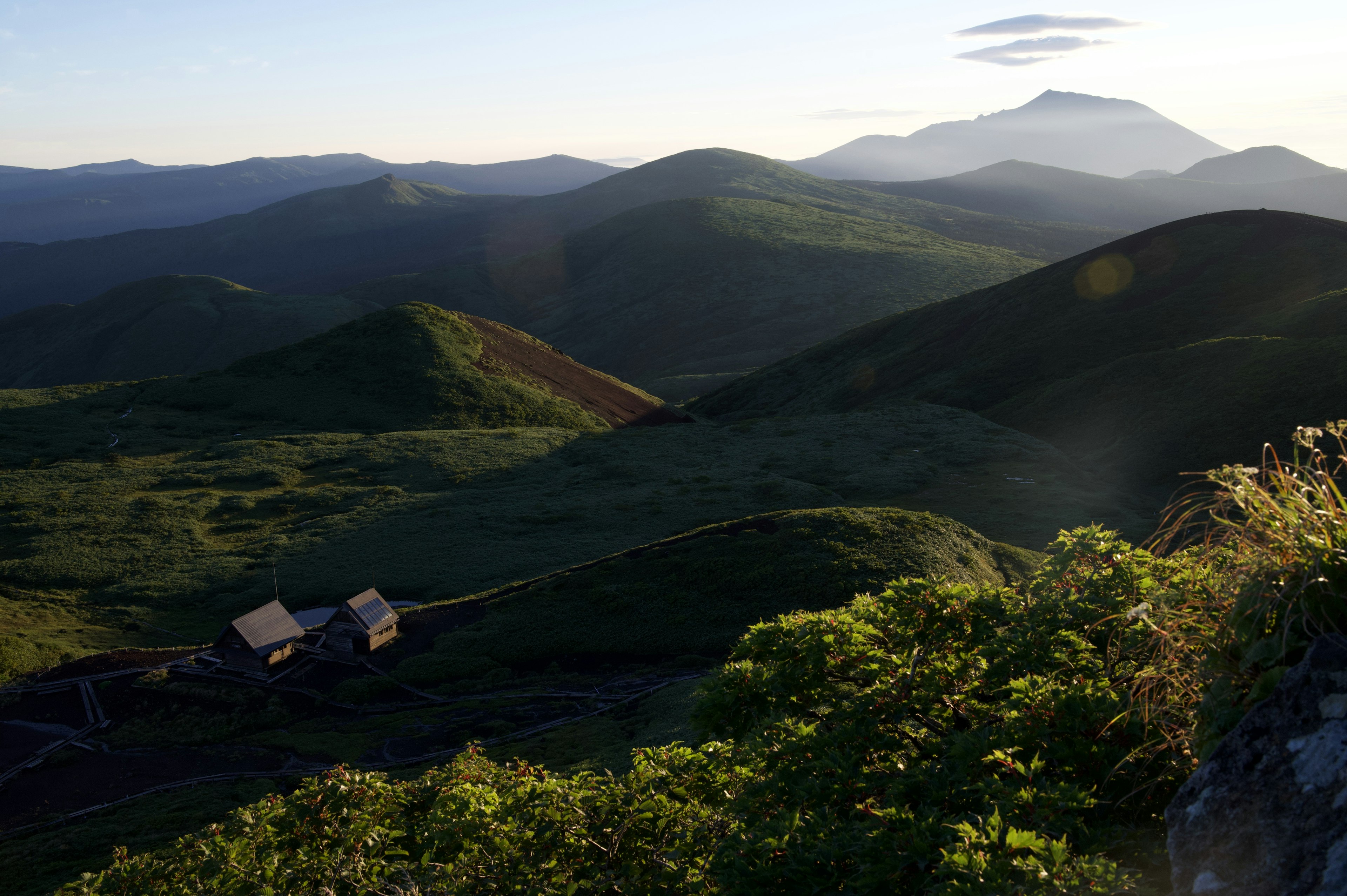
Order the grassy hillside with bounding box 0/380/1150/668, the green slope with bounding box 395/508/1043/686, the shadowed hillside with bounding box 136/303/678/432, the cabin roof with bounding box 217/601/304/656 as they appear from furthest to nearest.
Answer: the shadowed hillside with bounding box 136/303/678/432 < the grassy hillside with bounding box 0/380/1150/668 < the green slope with bounding box 395/508/1043/686 < the cabin roof with bounding box 217/601/304/656

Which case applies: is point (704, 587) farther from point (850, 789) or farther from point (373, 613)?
point (850, 789)

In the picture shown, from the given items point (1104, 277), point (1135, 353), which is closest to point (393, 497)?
point (1135, 353)

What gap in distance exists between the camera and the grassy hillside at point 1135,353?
61.1m

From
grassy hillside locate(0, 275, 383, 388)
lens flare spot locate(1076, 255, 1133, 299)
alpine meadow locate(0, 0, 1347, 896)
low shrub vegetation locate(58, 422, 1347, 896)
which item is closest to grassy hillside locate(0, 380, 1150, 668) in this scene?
alpine meadow locate(0, 0, 1347, 896)

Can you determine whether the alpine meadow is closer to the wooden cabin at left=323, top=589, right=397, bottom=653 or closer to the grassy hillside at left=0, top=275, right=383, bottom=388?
the wooden cabin at left=323, top=589, right=397, bottom=653

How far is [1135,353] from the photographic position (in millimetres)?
77312

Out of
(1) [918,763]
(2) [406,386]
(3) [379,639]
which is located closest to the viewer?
(1) [918,763]

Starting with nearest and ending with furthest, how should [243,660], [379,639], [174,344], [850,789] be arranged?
[850,789] < [243,660] < [379,639] < [174,344]

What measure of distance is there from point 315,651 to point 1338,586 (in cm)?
3602

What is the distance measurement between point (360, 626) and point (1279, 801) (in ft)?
108

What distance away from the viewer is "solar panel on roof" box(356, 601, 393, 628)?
107ft

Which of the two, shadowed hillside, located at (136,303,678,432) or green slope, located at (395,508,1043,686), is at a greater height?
shadowed hillside, located at (136,303,678,432)

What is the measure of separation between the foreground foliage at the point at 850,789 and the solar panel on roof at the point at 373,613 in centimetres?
1981

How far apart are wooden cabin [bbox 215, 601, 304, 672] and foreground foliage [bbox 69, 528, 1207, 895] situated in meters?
19.7
